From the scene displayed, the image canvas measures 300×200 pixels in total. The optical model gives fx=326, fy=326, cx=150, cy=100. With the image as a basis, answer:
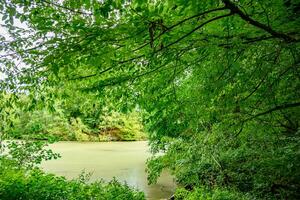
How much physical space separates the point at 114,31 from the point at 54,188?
3408mm

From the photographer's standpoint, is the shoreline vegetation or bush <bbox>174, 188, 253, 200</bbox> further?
the shoreline vegetation

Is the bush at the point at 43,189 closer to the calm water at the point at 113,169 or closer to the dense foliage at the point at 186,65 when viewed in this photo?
the dense foliage at the point at 186,65

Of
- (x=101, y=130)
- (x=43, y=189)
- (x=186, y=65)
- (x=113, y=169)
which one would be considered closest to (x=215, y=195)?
(x=43, y=189)

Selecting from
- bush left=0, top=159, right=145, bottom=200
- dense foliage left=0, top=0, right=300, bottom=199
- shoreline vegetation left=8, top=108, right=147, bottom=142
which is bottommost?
shoreline vegetation left=8, top=108, right=147, bottom=142

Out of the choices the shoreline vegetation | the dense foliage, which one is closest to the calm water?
the dense foliage

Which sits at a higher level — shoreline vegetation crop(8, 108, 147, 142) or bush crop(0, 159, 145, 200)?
bush crop(0, 159, 145, 200)

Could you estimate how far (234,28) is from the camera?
1.60m

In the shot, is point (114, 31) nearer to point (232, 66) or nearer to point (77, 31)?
point (77, 31)

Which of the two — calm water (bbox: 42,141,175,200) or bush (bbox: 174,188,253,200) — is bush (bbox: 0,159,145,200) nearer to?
bush (bbox: 174,188,253,200)

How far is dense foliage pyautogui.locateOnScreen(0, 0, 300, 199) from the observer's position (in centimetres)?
139

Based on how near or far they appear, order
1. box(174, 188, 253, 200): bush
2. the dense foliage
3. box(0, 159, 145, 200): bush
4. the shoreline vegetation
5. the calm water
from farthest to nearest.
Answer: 1. the shoreline vegetation
2. the calm water
3. box(174, 188, 253, 200): bush
4. box(0, 159, 145, 200): bush
5. the dense foliage

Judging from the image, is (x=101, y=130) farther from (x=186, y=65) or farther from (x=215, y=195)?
(x=186, y=65)

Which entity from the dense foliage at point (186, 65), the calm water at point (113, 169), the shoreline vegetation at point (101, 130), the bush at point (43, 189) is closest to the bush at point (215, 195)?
the dense foliage at point (186, 65)

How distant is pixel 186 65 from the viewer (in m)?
2.03
